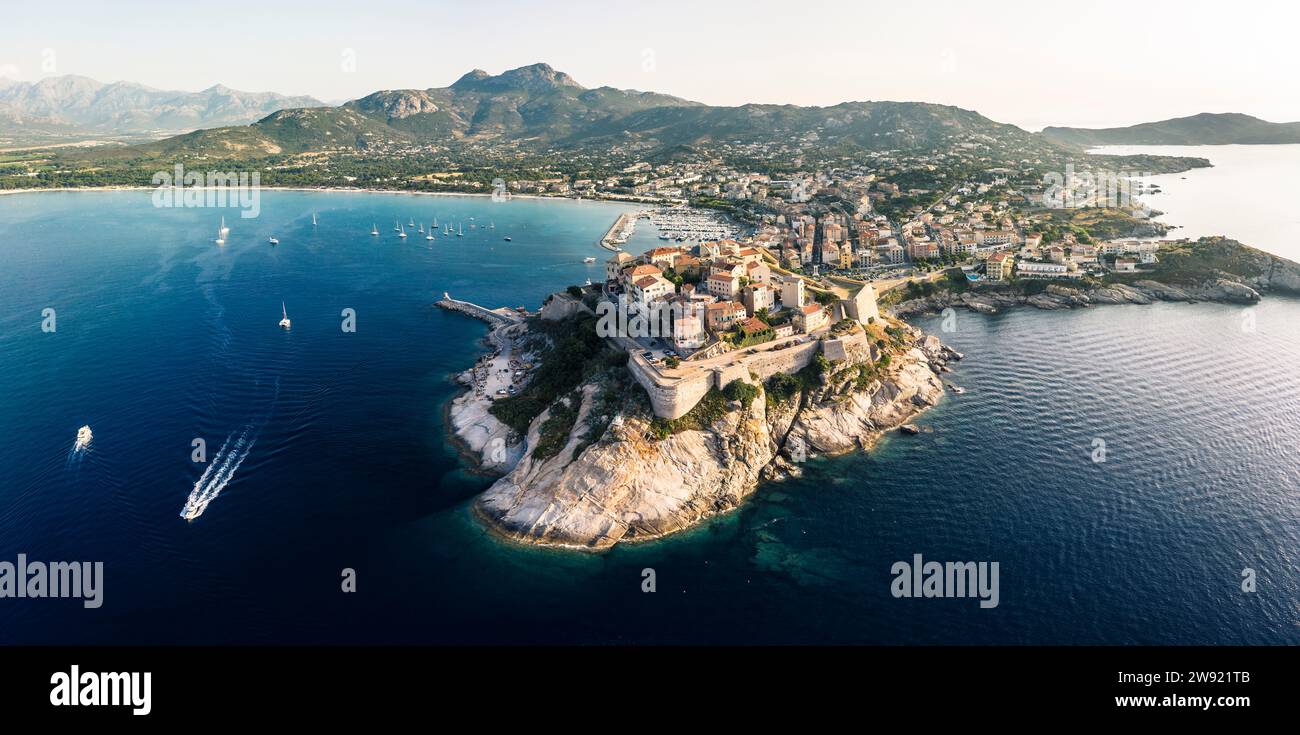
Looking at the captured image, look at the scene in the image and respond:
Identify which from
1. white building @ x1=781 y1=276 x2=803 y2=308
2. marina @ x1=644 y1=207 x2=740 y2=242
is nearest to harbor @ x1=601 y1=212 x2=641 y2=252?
marina @ x1=644 y1=207 x2=740 y2=242

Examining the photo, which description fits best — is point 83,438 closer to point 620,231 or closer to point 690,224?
point 620,231

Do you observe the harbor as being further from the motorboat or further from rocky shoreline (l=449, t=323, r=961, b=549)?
the motorboat

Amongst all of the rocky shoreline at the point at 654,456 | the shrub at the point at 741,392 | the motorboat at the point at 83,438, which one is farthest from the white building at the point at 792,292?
the motorboat at the point at 83,438

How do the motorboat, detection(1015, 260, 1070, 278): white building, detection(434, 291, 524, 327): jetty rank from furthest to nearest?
detection(1015, 260, 1070, 278): white building < detection(434, 291, 524, 327): jetty < the motorboat

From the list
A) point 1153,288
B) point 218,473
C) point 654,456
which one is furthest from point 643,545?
point 1153,288

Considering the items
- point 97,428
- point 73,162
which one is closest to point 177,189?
point 73,162

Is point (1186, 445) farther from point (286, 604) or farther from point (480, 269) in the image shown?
point (480, 269)
